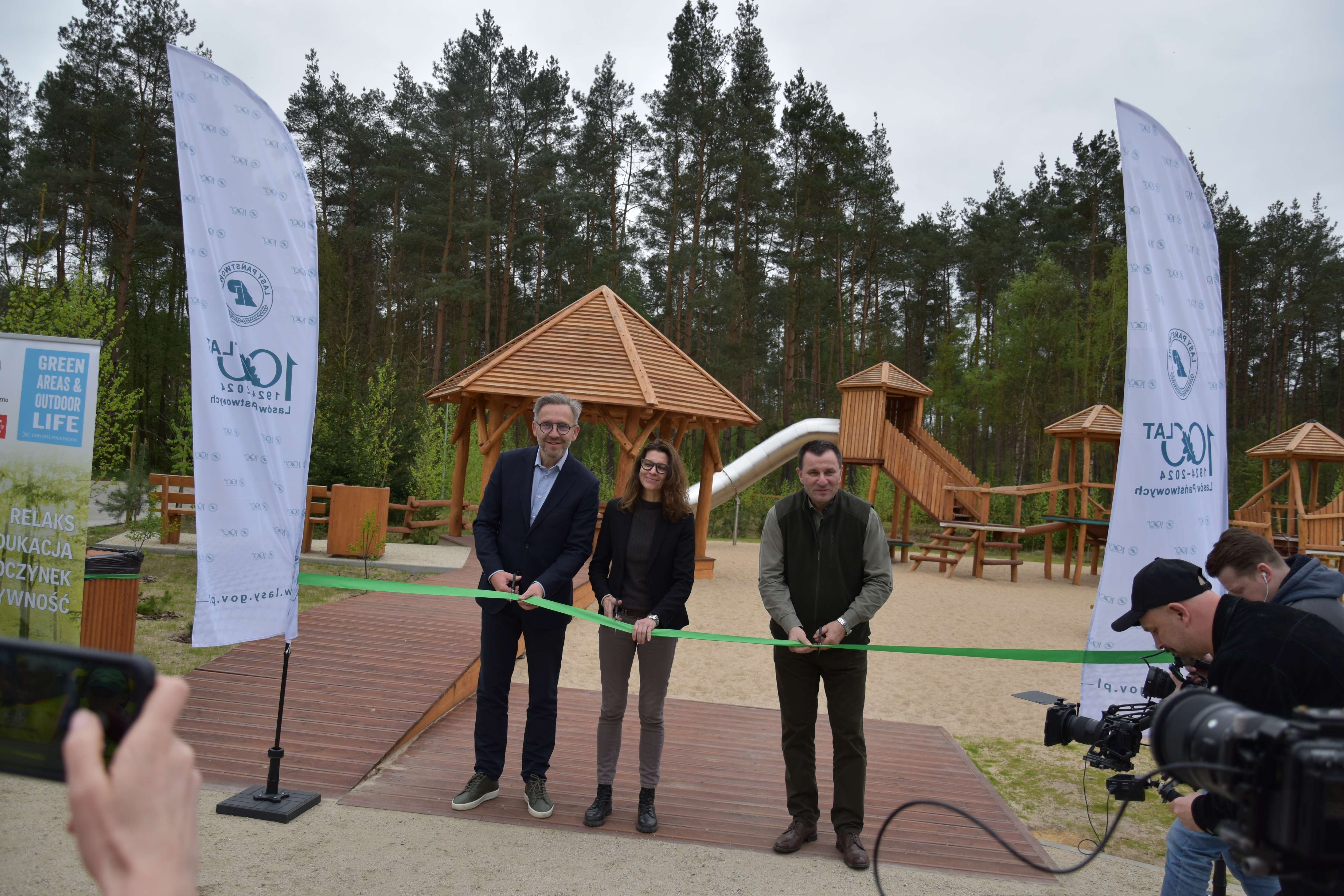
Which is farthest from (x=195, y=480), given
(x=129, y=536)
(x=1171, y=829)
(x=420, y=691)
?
(x=129, y=536)

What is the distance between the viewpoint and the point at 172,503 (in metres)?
12.7

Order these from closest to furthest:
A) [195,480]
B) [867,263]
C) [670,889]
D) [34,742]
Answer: [34,742]
[670,889]
[195,480]
[867,263]

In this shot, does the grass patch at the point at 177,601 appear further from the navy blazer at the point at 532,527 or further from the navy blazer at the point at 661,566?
the navy blazer at the point at 661,566

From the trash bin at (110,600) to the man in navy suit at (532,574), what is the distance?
2862 mm

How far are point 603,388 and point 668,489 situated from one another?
356 inches

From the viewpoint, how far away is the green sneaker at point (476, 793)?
418 cm

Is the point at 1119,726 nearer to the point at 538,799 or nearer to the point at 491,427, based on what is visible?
the point at 538,799

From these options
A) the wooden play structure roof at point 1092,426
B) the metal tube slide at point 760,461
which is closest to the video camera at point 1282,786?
the metal tube slide at point 760,461

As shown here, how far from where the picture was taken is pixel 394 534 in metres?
16.5

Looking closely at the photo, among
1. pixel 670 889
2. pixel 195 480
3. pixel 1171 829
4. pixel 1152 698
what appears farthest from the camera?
pixel 195 480

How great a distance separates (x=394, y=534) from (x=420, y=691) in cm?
1149

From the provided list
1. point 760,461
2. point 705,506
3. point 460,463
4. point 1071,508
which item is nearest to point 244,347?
point 460,463

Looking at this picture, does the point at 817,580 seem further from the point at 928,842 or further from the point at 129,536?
the point at 129,536

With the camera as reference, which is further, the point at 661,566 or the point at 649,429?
the point at 649,429
